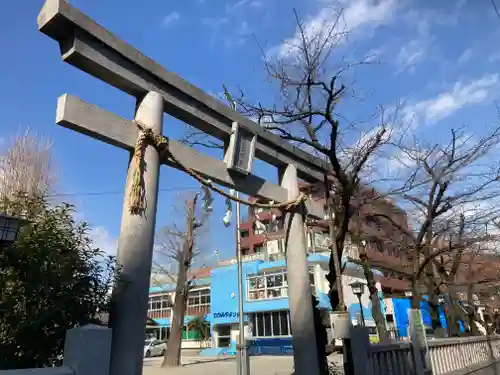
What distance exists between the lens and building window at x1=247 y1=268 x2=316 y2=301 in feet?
90.4

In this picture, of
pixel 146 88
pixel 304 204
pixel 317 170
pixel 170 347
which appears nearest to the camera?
pixel 146 88

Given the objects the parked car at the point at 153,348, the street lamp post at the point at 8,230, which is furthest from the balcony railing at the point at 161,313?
the street lamp post at the point at 8,230

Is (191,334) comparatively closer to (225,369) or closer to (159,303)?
(159,303)

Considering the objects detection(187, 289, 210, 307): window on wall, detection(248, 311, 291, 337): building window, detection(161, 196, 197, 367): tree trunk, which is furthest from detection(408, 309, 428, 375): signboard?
detection(187, 289, 210, 307): window on wall

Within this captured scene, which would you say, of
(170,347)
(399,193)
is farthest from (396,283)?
(399,193)

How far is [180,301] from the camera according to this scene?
18.1 meters

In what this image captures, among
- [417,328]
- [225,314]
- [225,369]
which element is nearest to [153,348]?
[225,314]

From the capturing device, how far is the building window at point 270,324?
87.9 feet

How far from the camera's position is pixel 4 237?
10.1 feet

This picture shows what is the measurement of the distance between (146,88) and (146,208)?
57.1 inches

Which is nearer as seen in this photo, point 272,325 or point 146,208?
point 146,208

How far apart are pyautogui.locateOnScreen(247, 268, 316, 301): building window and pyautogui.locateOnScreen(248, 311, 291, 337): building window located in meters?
1.15

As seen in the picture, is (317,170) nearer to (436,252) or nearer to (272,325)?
(436,252)

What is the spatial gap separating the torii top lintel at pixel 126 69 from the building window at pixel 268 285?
22.5 m
